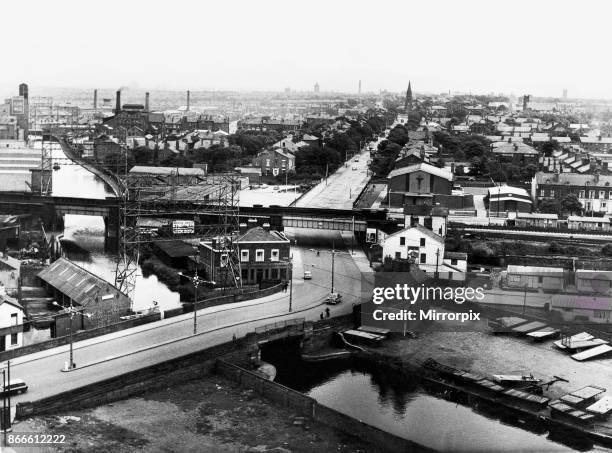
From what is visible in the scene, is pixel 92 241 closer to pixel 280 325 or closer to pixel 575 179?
pixel 280 325

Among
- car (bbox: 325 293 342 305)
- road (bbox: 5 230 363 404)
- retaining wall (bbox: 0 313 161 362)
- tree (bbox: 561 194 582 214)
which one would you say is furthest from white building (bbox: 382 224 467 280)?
tree (bbox: 561 194 582 214)

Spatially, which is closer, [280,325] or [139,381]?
[139,381]

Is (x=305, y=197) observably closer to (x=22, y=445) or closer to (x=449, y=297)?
(x=449, y=297)

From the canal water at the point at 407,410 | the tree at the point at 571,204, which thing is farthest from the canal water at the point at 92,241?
the tree at the point at 571,204

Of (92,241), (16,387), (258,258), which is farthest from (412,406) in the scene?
(92,241)

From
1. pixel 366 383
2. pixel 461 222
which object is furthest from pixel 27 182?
pixel 366 383

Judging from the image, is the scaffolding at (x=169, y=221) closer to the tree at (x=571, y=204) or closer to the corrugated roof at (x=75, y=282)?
the corrugated roof at (x=75, y=282)
